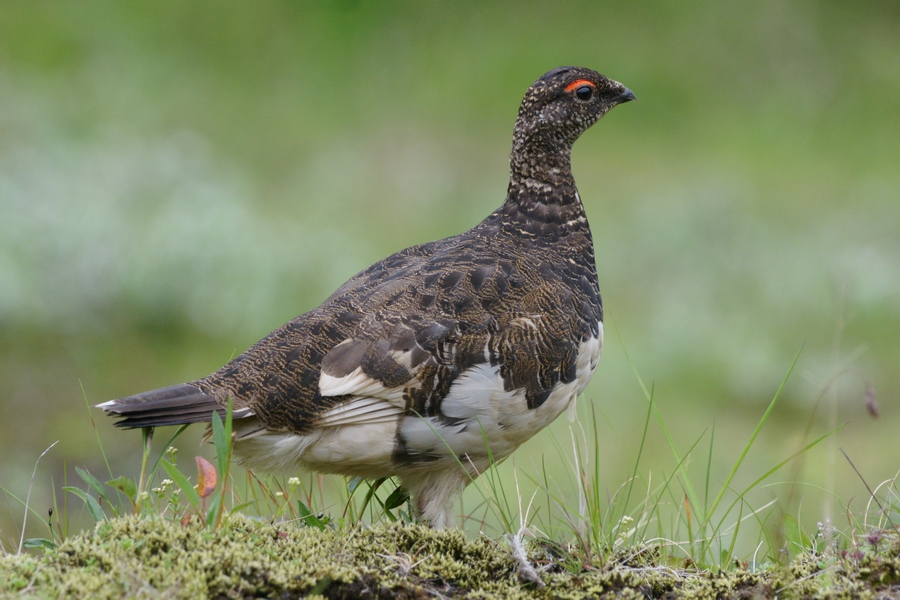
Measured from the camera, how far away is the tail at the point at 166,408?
9.66ft

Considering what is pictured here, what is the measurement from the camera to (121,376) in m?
7.33

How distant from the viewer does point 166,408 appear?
3.03 meters

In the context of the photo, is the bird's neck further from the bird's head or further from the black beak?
the black beak

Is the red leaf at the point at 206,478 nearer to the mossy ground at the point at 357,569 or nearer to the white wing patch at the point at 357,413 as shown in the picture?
the mossy ground at the point at 357,569

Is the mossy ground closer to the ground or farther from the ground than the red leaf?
closer to the ground

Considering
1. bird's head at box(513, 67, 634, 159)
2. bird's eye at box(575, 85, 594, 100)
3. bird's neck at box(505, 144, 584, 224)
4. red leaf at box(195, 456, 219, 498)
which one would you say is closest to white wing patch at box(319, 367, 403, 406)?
red leaf at box(195, 456, 219, 498)

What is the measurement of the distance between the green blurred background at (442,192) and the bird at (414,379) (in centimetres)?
164

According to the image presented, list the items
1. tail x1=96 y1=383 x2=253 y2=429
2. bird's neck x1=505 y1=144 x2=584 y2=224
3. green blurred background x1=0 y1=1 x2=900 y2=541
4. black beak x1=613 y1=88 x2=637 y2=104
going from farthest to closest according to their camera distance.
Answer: green blurred background x1=0 y1=1 x2=900 y2=541, black beak x1=613 y1=88 x2=637 y2=104, bird's neck x1=505 y1=144 x2=584 y2=224, tail x1=96 y1=383 x2=253 y2=429

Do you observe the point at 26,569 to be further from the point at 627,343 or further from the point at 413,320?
the point at 627,343

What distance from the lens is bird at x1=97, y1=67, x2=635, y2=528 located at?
321cm

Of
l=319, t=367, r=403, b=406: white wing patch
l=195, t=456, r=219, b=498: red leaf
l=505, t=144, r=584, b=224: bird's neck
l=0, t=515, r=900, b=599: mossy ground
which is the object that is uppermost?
l=505, t=144, r=584, b=224: bird's neck

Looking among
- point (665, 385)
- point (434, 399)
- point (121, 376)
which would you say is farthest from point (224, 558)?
point (665, 385)

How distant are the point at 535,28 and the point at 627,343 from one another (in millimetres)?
6579

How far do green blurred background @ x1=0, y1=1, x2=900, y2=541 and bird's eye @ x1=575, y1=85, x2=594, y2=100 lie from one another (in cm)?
180
